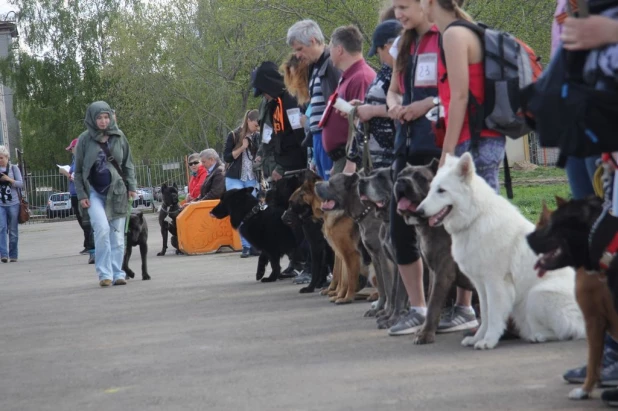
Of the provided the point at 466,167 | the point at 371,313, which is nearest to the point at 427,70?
the point at 466,167

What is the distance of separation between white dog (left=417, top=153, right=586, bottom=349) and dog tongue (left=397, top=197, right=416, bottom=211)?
1.19 feet

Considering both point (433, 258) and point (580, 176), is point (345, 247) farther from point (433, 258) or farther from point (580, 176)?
→ point (580, 176)

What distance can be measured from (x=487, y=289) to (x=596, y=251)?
2355 mm

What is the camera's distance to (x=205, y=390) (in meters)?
6.14

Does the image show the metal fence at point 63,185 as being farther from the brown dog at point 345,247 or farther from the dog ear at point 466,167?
the dog ear at point 466,167

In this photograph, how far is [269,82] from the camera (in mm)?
12469

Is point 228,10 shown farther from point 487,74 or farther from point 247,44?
point 487,74

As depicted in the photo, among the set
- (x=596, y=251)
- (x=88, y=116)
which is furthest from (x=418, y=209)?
(x=88, y=116)

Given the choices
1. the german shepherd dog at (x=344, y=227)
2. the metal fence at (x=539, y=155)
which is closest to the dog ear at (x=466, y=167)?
the german shepherd dog at (x=344, y=227)

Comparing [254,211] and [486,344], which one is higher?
[254,211]

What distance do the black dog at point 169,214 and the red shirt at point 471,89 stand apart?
13.7 m

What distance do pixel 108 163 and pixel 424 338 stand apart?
767 centimetres

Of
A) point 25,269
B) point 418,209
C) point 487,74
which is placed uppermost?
point 487,74

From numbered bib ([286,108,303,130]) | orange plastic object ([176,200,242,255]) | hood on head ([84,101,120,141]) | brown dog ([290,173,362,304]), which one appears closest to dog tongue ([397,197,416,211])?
brown dog ([290,173,362,304])
